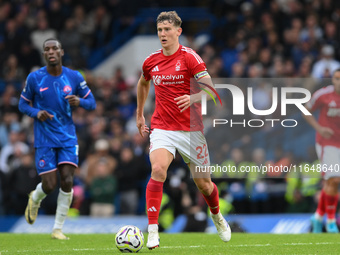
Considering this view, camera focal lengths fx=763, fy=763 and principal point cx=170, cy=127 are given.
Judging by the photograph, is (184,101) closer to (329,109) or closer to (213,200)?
(213,200)

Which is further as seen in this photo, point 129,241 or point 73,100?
point 73,100

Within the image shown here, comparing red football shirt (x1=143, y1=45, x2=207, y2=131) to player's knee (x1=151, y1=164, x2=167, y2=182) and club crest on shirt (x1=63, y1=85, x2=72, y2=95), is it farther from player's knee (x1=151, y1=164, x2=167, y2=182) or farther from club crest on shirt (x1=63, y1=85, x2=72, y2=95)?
club crest on shirt (x1=63, y1=85, x2=72, y2=95)

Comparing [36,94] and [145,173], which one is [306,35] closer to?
[145,173]

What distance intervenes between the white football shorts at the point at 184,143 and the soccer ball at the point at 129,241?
3.36 feet

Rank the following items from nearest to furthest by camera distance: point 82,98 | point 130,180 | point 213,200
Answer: point 213,200
point 82,98
point 130,180

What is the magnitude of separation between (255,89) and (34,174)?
17.2 ft

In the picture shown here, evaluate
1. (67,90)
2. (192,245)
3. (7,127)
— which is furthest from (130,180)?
(192,245)

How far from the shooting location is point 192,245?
9.88m

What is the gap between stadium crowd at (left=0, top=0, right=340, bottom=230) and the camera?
1565cm

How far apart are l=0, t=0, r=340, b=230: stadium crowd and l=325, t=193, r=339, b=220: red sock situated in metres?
2.24

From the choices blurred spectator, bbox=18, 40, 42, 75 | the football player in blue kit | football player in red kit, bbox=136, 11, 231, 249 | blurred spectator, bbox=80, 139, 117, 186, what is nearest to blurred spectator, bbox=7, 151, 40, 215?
blurred spectator, bbox=80, 139, 117, 186

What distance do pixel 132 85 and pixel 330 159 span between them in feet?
30.3

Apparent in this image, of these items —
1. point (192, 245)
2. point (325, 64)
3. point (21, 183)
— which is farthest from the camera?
point (325, 64)

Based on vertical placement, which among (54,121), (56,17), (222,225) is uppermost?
(56,17)
